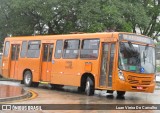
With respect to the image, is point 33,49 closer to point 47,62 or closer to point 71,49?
point 47,62

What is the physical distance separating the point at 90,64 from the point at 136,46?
2.35 m

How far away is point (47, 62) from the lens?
909 inches

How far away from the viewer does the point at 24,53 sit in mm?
25062

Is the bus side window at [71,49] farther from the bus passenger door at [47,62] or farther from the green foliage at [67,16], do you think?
the green foliage at [67,16]

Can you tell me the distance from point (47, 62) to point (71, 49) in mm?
2450

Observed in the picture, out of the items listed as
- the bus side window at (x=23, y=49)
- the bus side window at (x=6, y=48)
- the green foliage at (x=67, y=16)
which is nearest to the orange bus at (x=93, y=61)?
the bus side window at (x=23, y=49)

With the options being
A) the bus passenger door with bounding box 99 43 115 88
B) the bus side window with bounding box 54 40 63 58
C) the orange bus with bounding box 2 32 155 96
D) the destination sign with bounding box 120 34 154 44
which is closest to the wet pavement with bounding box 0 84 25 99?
the orange bus with bounding box 2 32 155 96

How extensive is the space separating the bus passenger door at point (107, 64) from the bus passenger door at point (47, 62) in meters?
4.48

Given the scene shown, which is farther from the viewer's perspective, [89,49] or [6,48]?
[6,48]

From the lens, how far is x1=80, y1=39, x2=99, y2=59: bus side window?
19.5 metres

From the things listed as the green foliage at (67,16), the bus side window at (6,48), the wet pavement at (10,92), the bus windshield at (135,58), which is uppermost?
the green foliage at (67,16)

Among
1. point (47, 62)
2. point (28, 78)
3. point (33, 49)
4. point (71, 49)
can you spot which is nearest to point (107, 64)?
point (71, 49)

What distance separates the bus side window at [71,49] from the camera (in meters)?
20.8

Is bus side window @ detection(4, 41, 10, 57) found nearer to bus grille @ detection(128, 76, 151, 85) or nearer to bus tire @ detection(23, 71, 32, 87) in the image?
bus tire @ detection(23, 71, 32, 87)
